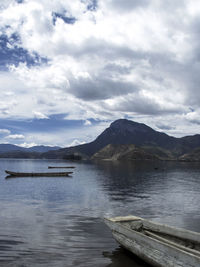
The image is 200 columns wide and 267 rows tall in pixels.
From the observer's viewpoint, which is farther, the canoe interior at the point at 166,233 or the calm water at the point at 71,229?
the calm water at the point at 71,229

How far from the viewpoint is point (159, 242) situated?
12.2m

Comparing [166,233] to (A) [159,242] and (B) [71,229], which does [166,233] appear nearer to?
(A) [159,242]

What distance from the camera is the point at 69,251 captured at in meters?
16.4

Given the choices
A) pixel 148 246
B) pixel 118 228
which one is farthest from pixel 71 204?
pixel 148 246

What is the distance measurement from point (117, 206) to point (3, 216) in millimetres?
14949

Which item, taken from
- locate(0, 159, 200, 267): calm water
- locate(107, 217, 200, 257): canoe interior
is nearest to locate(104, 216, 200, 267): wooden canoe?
locate(107, 217, 200, 257): canoe interior

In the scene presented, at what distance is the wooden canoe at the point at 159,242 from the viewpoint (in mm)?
11047

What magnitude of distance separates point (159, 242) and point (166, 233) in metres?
3.30

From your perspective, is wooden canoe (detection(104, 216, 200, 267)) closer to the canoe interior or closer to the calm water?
the canoe interior

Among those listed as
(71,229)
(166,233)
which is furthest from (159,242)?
(71,229)

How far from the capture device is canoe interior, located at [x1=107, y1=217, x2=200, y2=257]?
45.4 ft

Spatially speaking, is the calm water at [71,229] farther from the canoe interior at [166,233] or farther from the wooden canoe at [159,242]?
the canoe interior at [166,233]

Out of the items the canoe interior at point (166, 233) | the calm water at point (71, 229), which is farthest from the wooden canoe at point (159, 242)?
the calm water at point (71, 229)

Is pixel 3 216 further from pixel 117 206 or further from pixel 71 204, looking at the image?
pixel 117 206
